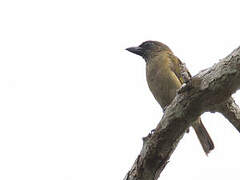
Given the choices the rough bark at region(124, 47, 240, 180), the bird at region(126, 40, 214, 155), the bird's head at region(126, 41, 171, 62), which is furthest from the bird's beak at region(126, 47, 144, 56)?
the rough bark at region(124, 47, 240, 180)

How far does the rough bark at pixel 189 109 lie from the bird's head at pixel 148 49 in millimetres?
2668

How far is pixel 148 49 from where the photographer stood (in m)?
6.20

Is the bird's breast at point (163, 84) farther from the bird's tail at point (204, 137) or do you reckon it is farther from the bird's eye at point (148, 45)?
the bird's eye at point (148, 45)

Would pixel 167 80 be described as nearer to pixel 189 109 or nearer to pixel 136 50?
pixel 136 50

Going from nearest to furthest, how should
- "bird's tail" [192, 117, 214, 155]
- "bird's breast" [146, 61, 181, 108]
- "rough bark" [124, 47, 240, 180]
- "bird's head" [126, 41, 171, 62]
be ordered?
1. "rough bark" [124, 47, 240, 180]
2. "bird's tail" [192, 117, 214, 155]
3. "bird's breast" [146, 61, 181, 108]
4. "bird's head" [126, 41, 171, 62]

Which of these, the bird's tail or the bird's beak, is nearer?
the bird's tail

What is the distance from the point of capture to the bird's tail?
4789 mm

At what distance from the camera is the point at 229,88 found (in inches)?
119

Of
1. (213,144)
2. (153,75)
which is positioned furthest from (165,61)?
(213,144)

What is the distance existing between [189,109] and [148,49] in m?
3.13

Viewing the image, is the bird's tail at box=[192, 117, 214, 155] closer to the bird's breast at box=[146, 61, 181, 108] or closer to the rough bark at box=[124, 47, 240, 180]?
the bird's breast at box=[146, 61, 181, 108]

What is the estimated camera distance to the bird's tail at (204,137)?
4789 millimetres

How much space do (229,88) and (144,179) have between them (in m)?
0.99

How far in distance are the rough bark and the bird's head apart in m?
2.67
